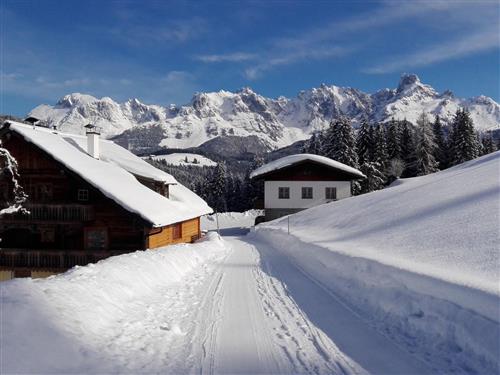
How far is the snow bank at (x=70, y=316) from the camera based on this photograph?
17.0ft

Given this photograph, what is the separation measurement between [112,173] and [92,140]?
11.6 ft

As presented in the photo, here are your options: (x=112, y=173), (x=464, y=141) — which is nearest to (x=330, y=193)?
(x=464, y=141)

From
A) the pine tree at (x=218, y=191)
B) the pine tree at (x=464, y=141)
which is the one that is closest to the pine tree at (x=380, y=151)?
the pine tree at (x=464, y=141)

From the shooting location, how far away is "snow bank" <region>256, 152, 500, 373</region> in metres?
5.90

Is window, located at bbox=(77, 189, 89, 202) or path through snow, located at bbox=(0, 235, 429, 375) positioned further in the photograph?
window, located at bbox=(77, 189, 89, 202)

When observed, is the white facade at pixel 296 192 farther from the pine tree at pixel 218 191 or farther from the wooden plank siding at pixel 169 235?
the pine tree at pixel 218 191

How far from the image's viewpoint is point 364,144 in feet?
185

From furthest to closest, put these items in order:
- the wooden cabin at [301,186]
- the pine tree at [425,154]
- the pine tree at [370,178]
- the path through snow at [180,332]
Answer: the pine tree at [425,154]
the pine tree at [370,178]
the wooden cabin at [301,186]
the path through snow at [180,332]

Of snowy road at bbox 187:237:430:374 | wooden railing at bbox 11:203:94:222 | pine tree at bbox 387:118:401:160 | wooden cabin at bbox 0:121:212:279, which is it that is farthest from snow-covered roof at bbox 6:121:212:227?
pine tree at bbox 387:118:401:160

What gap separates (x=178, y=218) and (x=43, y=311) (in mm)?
16624

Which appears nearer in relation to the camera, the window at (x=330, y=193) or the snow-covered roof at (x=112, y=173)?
the snow-covered roof at (x=112, y=173)

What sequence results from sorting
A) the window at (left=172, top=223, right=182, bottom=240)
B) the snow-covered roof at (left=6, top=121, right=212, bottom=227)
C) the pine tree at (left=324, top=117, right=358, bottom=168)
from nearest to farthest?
the snow-covered roof at (left=6, top=121, right=212, bottom=227)
the window at (left=172, top=223, right=182, bottom=240)
the pine tree at (left=324, top=117, right=358, bottom=168)

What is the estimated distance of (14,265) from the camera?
829 inches

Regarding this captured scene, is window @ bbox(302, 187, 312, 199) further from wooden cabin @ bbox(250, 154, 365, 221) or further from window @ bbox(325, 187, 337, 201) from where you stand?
window @ bbox(325, 187, 337, 201)
